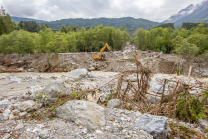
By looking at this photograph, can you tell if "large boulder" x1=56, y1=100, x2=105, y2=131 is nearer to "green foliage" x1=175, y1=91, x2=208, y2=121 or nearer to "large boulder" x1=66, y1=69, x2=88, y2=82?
"green foliage" x1=175, y1=91, x2=208, y2=121

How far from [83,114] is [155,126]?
226 centimetres

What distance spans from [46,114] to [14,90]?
8.40 m

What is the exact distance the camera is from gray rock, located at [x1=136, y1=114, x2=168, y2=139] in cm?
314

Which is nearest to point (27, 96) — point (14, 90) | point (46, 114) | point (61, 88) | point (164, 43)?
point (61, 88)

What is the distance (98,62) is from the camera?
82.5ft

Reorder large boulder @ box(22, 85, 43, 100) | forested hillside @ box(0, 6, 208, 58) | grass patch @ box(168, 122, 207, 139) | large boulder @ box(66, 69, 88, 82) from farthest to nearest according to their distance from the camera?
forested hillside @ box(0, 6, 208, 58)
large boulder @ box(66, 69, 88, 82)
large boulder @ box(22, 85, 43, 100)
grass patch @ box(168, 122, 207, 139)

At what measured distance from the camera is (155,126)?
10.6 feet

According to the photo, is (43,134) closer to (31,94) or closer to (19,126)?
(19,126)

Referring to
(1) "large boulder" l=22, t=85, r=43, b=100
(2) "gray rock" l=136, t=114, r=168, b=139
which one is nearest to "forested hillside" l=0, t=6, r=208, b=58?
(1) "large boulder" l=22, t=85, r=43, b=100

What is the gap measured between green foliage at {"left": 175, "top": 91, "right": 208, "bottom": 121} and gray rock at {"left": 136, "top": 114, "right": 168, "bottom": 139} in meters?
1.63

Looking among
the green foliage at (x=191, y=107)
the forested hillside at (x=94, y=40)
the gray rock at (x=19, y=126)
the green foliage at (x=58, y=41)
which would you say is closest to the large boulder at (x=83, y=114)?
the gray rock at (x=19, y=126)

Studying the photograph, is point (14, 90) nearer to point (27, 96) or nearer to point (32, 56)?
point (27, 96)

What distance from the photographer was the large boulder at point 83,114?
3.40 m

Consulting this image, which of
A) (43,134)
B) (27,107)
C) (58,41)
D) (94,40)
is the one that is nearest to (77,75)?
(27,107)
